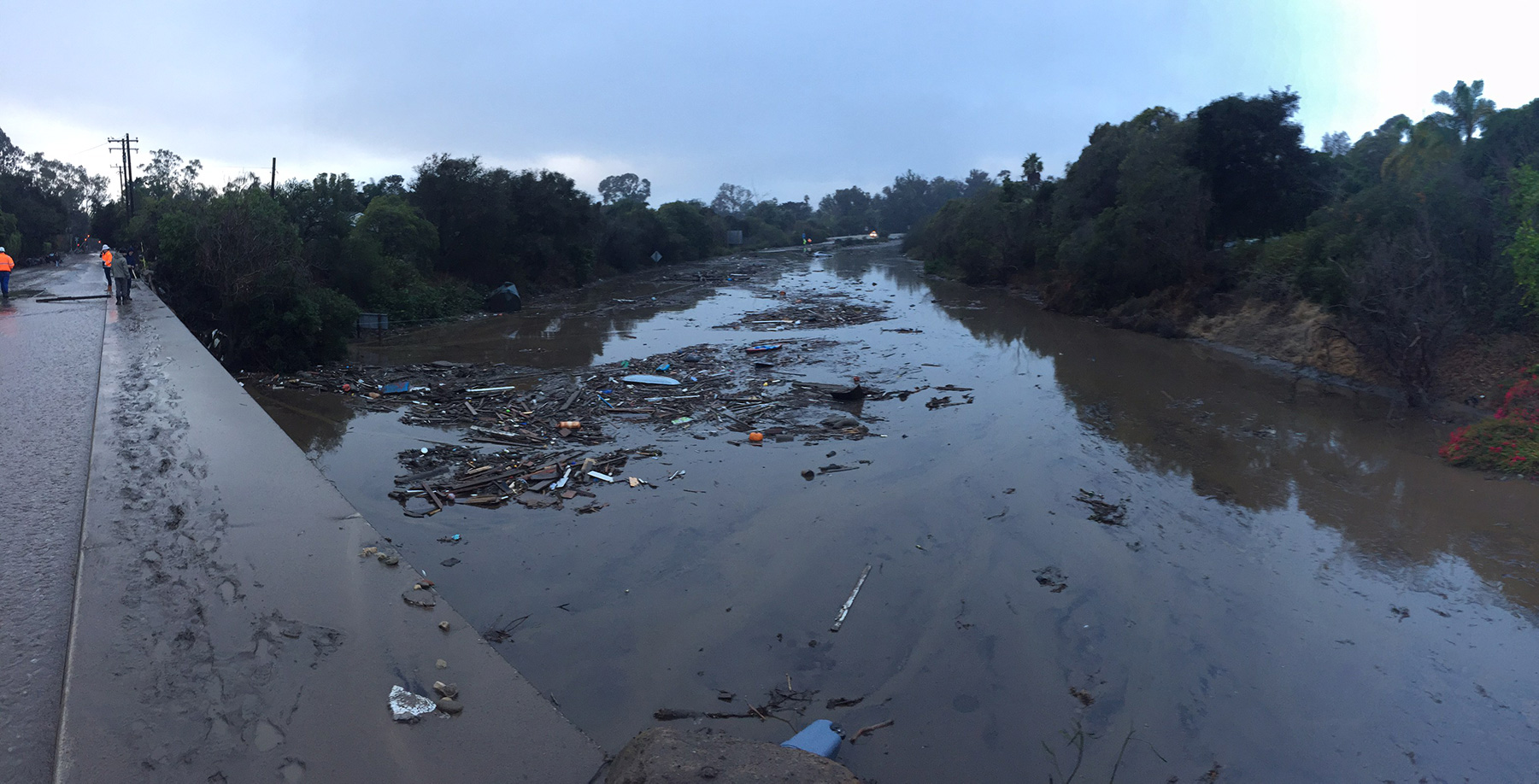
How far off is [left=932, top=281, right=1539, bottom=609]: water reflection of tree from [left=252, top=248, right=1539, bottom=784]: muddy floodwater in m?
0.07

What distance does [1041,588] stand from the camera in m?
8.48

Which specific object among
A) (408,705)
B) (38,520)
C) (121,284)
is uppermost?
(121,284)

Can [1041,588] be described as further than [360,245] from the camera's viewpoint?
No

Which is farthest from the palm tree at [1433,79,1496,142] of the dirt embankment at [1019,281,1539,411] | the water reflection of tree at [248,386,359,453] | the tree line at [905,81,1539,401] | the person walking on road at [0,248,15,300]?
the person walking on road at [0,248,15,300]

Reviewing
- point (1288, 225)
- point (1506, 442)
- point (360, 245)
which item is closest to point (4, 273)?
point (360, 245)

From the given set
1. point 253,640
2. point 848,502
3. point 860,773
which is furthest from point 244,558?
point 848,502

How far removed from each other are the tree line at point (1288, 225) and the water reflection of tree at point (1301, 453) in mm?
2229

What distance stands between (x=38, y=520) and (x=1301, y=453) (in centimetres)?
1673

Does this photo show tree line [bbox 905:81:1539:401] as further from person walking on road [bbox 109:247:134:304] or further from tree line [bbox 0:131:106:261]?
tree line [bbox 0:131:106:261]

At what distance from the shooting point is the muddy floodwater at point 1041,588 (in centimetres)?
623

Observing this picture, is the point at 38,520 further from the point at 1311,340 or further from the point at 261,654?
the point at 1311,340

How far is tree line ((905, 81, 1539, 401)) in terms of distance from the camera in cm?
1655

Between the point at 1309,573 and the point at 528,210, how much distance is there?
4165 centimetres

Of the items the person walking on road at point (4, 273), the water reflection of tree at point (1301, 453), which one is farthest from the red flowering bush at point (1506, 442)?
the person walking on road at point (4, 273)
